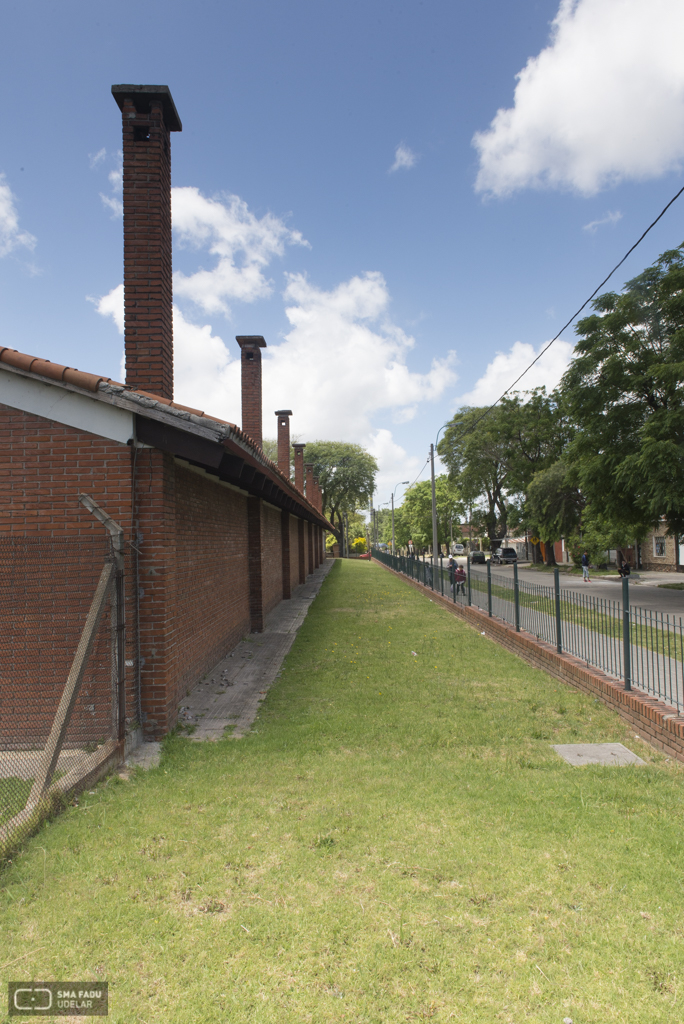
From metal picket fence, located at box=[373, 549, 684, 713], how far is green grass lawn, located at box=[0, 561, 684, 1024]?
0.92 m

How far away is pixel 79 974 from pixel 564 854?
2.61 metres

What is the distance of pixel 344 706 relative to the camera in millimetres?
6660

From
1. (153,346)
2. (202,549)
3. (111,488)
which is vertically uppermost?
(153,346)

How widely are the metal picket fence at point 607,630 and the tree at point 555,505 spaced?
26.5 meters

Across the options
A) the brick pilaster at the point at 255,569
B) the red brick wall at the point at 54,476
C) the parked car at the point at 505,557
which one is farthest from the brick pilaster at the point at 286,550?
the parked car at the point at 505,557

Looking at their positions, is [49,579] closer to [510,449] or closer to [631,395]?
[631,395]

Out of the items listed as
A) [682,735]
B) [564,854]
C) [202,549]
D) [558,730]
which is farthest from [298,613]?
[564,854]

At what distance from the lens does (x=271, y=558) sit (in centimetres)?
1462

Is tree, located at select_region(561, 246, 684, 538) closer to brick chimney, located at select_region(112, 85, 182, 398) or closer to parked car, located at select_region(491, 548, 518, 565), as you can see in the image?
brick chimney, located at select_region(112, 85, 182, 398)

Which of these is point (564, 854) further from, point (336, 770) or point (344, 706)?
point (344, 706)

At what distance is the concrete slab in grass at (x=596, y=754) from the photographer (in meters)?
4.98

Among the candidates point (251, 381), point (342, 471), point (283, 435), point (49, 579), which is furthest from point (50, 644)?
point (342, 471)

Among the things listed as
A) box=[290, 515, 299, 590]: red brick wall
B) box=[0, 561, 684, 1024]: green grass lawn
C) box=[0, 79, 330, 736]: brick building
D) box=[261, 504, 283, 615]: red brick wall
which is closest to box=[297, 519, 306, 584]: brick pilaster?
box=[290, 515, 299, 590]: red brick wall

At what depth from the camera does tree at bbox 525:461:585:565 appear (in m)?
36.8
